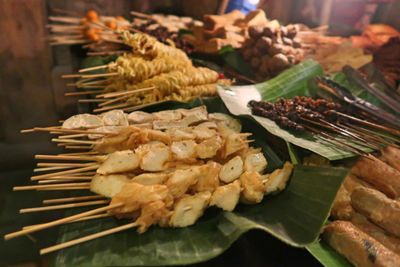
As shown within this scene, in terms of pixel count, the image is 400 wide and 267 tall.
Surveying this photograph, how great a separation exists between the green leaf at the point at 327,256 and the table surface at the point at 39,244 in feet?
0.54

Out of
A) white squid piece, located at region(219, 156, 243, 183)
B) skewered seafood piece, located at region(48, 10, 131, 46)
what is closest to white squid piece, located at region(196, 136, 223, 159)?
white squid piece, located at region(219, 156, 243, 183)

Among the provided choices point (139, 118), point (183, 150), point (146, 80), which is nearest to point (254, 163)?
point (183, 150)

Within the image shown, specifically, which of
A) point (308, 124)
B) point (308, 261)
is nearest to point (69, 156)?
point (308, 261)

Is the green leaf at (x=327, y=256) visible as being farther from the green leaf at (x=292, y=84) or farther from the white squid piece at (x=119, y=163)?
the green leaf at (x=292, y=84)

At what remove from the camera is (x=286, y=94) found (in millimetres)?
3672

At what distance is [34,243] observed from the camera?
13.1 feet

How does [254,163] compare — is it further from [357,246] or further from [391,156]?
[391,156]

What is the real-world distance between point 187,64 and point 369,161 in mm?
2624

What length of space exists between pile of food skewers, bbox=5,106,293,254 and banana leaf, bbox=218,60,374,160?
0.46m

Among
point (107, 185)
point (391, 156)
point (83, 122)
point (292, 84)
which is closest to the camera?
point (107, 185)

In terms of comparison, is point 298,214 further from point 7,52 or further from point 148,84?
point 7,52

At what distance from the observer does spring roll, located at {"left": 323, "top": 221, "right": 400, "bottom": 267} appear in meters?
1.68

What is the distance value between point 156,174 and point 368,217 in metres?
1.37

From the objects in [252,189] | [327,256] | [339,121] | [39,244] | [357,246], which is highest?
[339,121]
